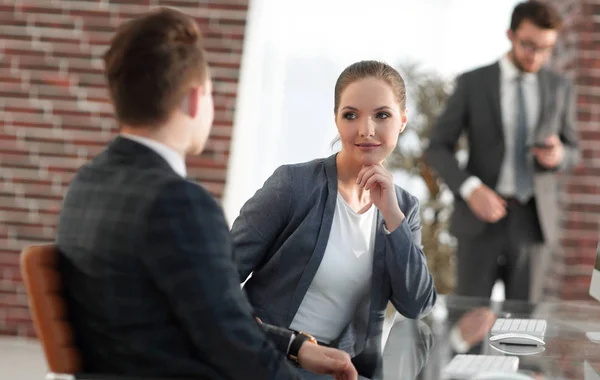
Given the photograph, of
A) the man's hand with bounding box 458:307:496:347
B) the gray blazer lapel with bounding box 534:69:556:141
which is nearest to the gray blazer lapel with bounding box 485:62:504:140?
the gray blazer lapel with bounding box 534:69:556:141

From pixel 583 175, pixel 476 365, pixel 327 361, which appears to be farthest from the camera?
pixel 583 175

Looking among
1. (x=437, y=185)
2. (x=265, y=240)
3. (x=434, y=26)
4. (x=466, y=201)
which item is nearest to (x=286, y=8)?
(x=434, y=26)

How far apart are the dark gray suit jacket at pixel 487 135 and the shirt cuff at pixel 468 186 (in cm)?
2

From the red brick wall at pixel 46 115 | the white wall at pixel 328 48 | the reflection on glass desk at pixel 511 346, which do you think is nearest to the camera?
the reflection on glass desk at pixel 511 346

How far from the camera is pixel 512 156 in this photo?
3736 millimetres

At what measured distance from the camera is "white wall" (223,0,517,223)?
5.13 m

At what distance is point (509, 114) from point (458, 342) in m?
1.82

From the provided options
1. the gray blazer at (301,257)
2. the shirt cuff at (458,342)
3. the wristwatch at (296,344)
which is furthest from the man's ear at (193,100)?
the shirt cuff at (458,342)

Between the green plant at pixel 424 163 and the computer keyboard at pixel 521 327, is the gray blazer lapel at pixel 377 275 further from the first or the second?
the green plant at pixel 424 163

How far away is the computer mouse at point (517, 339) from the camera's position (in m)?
2.22

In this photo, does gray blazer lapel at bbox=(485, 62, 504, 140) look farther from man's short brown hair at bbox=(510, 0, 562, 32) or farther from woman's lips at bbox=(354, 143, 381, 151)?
woman's lips at bbox=(354, 143, 381, 151)

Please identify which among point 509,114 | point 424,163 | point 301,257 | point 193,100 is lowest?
point 424,163

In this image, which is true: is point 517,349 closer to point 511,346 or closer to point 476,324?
point 511,346

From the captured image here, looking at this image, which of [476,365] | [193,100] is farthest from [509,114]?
[193,100]
